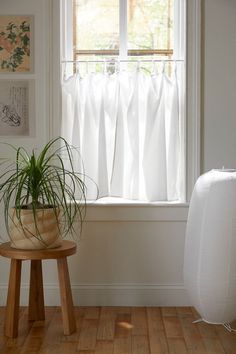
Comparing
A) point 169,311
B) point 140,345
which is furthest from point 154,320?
point 140,345

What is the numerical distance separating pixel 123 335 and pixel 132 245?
2.63ft

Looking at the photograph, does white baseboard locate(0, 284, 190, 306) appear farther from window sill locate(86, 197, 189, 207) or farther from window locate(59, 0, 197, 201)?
window locate(59, 0, 197, 201)

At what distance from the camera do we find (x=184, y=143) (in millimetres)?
4375

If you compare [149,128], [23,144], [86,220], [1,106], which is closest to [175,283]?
[86,220]

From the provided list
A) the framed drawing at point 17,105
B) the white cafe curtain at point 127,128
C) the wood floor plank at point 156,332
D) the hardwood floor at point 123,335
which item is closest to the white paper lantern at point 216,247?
the hardwood floor at point 123,335

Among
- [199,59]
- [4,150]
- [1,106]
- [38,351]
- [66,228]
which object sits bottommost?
[38,351]

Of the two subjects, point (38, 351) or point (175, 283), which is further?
point (175, 283)

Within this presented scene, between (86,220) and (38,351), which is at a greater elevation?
(86,220)

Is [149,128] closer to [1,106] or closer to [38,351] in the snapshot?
[1,106]

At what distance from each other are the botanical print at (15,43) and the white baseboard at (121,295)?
1.55 metres

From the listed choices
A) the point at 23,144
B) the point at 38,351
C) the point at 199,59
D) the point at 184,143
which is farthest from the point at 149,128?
the point at 38,351

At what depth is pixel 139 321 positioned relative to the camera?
4.08 m

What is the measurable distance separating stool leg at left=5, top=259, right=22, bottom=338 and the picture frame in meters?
1.37

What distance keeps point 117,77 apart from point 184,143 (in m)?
0.66
